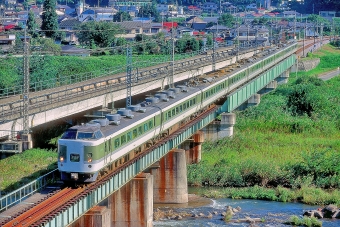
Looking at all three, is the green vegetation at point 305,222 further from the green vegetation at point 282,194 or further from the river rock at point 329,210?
the green vegetation at point 282,194

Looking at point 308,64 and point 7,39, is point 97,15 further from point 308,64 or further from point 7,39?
point 308,64

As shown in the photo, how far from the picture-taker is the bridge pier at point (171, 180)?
4541 centimetres

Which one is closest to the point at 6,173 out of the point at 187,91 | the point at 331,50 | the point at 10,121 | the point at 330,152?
the point at 10,121

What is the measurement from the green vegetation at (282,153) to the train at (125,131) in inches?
163

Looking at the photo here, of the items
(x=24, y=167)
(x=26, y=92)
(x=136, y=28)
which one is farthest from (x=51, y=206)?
(x=136, y=28)

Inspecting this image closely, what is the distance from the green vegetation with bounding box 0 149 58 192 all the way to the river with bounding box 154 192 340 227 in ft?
25.0

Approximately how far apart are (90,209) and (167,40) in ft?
325

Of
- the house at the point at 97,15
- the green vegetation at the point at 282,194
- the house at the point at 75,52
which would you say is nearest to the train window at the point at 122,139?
the green vegetation at the point at 282,194

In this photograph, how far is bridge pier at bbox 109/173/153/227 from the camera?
3731 cm

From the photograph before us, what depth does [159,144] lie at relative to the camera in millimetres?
40188

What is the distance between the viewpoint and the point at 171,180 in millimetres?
45562

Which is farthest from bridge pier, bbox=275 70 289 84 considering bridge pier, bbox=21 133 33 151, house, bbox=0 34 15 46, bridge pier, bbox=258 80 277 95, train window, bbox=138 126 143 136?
bridge pier, bbox=21 133 33 151

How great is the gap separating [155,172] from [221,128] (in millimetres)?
15026

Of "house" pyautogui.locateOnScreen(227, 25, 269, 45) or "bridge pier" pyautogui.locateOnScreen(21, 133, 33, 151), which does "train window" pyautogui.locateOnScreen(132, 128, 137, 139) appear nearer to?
"bridge pier" pyautogui.locateOnScreen(21, 133, 33, 151)
